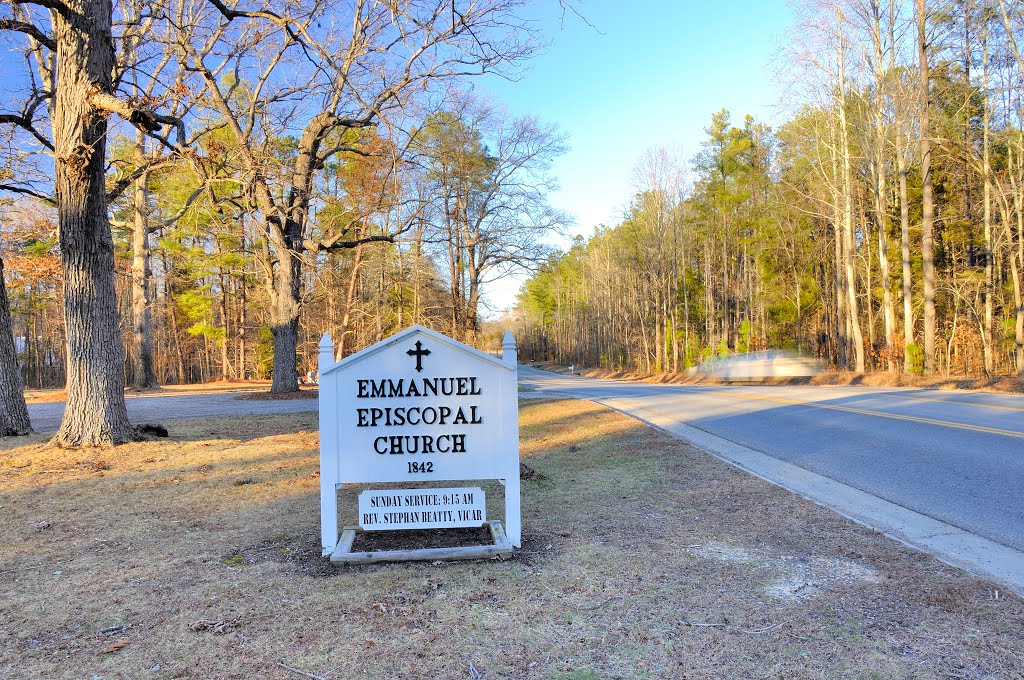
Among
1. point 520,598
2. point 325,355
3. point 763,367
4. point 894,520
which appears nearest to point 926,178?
point 763,367

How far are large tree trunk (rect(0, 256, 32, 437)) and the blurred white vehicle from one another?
83.9 feet

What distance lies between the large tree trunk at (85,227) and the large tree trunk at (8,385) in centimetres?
248

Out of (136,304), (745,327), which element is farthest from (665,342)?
(136,304)

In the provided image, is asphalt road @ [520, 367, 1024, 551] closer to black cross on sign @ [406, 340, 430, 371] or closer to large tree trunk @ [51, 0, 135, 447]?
black cross on sign @ [406, 340, 430, 371]

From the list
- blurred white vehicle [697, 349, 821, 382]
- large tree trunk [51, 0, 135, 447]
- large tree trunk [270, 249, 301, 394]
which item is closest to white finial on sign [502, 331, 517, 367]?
large tree trunk [51, 0, 135, 447]

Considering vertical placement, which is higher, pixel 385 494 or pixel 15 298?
pixel 15 298

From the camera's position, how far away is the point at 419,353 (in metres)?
4.67

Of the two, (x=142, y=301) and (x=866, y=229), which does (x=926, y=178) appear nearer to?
(x=866, y=229)

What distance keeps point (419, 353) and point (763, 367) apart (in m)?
28.1

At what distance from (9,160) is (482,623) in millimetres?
14214

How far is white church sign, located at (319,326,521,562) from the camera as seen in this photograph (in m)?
4.59

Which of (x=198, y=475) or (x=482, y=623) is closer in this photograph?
(x=482, y=623)

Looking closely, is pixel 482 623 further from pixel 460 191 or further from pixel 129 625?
pixel 460 191

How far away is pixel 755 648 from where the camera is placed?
117 inches
